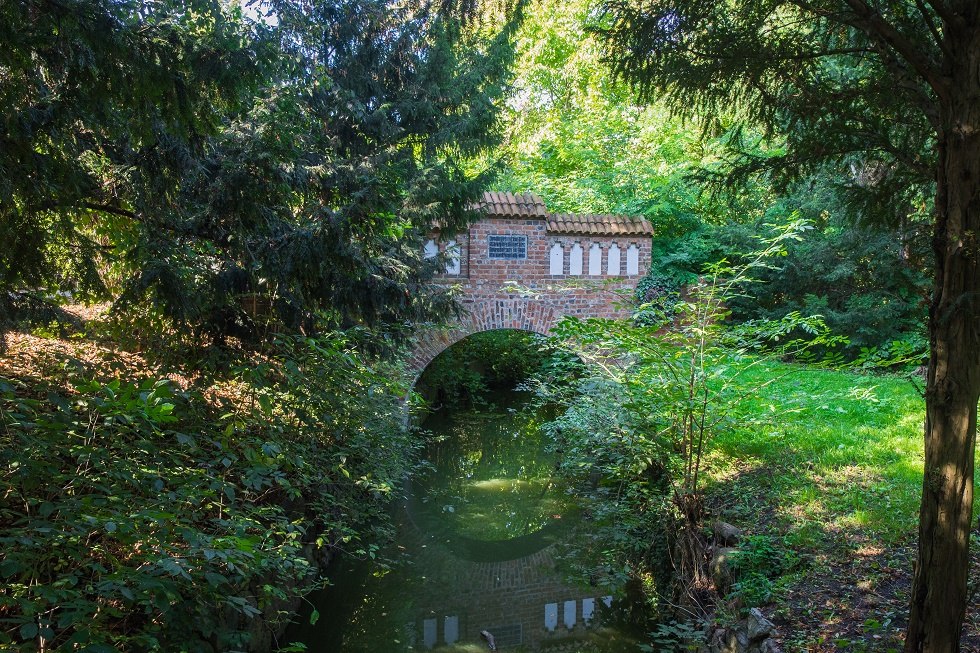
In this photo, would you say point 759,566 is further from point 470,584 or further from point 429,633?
point 470,584

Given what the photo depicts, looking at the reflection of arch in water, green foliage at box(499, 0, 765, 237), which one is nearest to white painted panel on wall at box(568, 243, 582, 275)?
the reflection of arch in water

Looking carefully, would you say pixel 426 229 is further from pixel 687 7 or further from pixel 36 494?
pixel 36 494

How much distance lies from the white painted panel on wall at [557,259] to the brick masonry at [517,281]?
29 millimetres

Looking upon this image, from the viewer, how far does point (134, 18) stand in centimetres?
297

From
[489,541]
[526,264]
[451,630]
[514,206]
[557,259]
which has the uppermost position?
[514,206]

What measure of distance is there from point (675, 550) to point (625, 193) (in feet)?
35.4

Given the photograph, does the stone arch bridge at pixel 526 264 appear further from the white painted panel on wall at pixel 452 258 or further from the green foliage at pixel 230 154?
the green foliage at pixel 230 154

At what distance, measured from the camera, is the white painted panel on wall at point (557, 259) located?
30.7 feet

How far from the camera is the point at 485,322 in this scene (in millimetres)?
9094

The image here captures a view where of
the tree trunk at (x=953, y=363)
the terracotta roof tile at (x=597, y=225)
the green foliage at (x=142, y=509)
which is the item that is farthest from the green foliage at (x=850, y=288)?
the green foliage at (x=142, y=509)

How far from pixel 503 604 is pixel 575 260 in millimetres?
5314

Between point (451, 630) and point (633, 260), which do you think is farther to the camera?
point (633, 260)

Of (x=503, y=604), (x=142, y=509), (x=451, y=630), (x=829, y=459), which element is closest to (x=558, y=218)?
(x=829, y=459)

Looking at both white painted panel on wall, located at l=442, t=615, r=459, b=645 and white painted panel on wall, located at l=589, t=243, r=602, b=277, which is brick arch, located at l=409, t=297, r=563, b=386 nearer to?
white painted panel on wall, located at l=589, t=243, r=602, b=277
